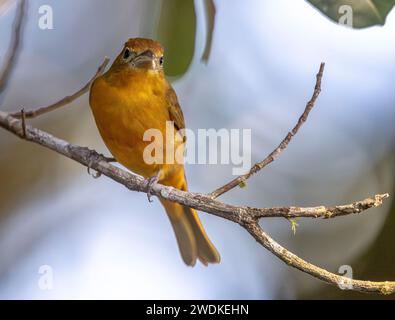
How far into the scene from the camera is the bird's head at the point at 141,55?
250 cm

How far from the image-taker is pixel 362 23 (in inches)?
73.8

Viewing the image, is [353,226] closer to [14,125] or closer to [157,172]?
[157,172]

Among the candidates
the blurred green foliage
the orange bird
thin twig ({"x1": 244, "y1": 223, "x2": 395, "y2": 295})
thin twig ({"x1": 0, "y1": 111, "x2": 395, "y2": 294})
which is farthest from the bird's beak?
thin twig ({"x1": 244, "y1": 223, "x2": 395, "y2": 295})

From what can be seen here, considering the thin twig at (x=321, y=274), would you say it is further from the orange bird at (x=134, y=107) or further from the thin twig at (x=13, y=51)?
the thin twig at (x=13, y=51)

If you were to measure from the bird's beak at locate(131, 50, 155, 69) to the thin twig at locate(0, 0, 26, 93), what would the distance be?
607 mm

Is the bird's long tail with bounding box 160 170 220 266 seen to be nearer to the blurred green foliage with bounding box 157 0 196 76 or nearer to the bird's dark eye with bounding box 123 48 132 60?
the bird's dark eye with bounding box 123 48 132 60

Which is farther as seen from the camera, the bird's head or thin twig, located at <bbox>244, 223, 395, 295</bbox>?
the bird's head

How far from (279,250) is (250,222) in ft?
0.41

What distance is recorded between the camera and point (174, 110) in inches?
113

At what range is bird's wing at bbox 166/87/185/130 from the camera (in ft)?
9.32

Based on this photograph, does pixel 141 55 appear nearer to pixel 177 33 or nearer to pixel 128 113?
pixel 128 113

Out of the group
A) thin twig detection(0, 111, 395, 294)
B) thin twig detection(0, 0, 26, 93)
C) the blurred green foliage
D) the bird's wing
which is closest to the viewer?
thin twig detection(0, 111, 395, 294)

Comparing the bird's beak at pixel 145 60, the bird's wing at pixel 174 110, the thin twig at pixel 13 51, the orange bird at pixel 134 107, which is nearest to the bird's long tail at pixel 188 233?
the orange bird at pixel 134 107
